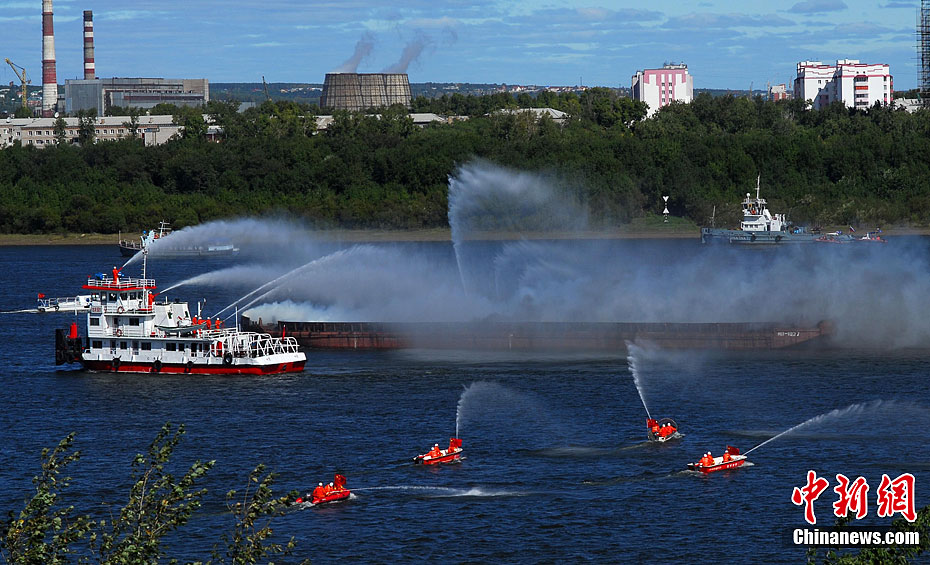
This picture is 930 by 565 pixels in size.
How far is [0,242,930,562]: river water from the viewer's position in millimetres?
57000

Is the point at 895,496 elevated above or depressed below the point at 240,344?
below

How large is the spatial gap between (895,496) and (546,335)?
57.3 meters

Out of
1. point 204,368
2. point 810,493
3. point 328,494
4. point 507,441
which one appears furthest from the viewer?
point 204,368

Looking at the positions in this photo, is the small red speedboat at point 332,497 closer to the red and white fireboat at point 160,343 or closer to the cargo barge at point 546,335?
the red and white fireboat at point 160,343

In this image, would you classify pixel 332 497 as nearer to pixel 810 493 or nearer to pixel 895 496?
pixel 810 493

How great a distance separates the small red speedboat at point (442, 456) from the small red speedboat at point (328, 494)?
656cm

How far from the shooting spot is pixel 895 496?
54969 mm

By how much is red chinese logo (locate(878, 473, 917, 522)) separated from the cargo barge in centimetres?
4851

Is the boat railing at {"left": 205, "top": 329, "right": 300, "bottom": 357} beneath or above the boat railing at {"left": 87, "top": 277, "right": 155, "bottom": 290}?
beneath

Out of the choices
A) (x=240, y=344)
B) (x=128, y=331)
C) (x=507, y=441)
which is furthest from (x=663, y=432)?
(x=128, y=331)

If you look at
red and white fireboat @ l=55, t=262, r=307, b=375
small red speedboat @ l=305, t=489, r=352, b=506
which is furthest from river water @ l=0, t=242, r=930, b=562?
red and white fireboat @ l=55, t=262, r=307, b=375

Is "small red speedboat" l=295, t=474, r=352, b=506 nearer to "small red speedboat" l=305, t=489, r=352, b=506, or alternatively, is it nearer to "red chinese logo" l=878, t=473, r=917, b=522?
"small red speedboat" l=305, t=489, r=352, b=506

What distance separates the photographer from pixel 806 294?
136 metres

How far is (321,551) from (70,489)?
1578 centimetres
